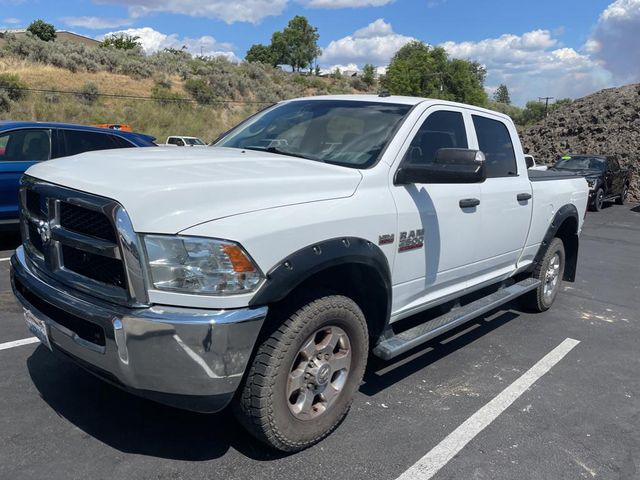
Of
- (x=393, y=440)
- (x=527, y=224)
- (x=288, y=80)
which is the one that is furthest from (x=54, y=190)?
(x=288, y=80)

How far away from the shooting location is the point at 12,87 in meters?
31.9

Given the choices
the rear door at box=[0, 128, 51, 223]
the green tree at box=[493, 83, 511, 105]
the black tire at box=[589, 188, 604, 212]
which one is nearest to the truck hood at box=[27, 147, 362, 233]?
the rear door at box=[0, 128, 51, 223]

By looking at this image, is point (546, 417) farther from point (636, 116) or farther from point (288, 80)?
point (288, 80)

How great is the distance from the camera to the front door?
3.61 meters

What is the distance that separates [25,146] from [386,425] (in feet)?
21.9

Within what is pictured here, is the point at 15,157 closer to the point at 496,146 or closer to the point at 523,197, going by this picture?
the point at 496,146

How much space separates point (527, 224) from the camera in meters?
5.16

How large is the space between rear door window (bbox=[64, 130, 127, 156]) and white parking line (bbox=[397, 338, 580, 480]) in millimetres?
6532

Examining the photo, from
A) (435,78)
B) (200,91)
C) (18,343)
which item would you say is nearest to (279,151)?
(18,343)

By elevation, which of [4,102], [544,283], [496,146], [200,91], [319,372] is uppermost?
[200,91]

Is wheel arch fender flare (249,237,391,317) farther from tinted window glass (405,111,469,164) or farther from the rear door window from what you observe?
the rear door window

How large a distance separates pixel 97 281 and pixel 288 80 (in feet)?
184

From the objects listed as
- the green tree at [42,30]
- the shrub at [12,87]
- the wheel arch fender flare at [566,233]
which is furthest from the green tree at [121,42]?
the wheel arch fender flare at [566,233]

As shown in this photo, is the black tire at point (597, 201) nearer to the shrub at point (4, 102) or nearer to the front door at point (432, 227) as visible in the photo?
the front door at point (432, 227)
